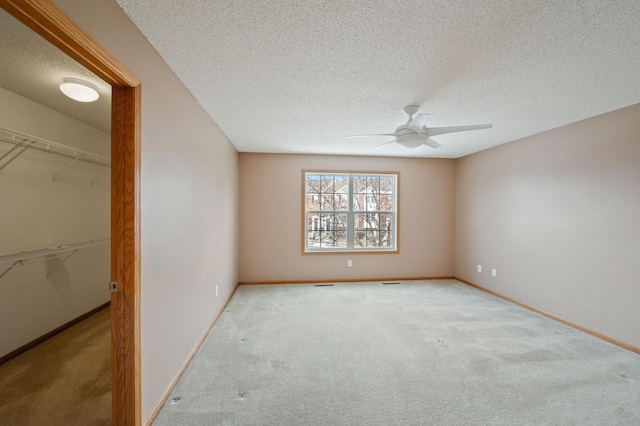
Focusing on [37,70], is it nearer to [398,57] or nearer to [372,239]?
[398,57]

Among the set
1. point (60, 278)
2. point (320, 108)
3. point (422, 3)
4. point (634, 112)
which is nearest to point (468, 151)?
point (634, 112)

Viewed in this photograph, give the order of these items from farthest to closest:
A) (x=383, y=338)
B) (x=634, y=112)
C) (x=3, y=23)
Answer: (x=383, y=338), (x=634, y=112), (x=3, y=23)

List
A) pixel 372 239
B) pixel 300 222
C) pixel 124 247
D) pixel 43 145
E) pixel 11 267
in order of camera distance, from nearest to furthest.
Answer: pixel 124 247, pixel 11 267, pixel 43 145, pixel 300 222, pixel 372 239

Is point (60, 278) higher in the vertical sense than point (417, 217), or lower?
lower

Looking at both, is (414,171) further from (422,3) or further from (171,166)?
(171,166)

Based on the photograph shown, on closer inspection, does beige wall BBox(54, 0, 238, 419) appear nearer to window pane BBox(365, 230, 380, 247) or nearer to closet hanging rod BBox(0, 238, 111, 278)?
closet hanging rod BBox(0, 238, 111, 278)

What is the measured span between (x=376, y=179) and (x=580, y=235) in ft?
9.66

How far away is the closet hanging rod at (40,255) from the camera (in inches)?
85.6

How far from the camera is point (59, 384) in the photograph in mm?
1981

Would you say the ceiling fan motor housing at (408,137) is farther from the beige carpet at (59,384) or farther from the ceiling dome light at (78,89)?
the beige carpet at (59,384)

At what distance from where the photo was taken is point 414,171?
5.02 meters

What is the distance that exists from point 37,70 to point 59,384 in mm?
2340

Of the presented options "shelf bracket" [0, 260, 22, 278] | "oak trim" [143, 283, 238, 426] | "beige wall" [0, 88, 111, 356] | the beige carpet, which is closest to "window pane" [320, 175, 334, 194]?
"oak trim" [143, 283, 238, 426]

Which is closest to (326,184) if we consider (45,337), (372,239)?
(372,239)
